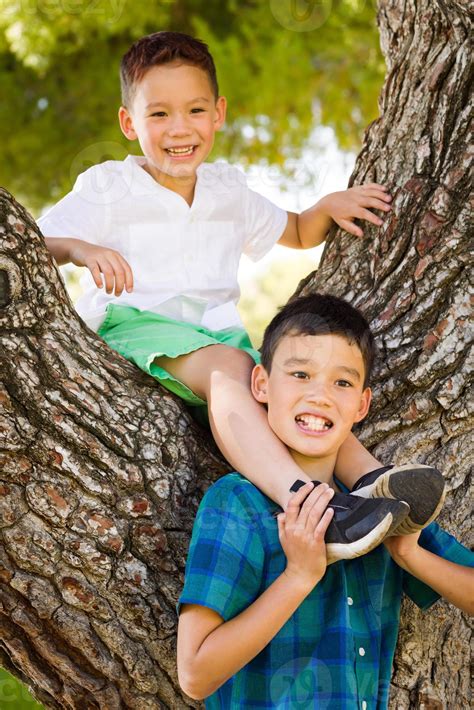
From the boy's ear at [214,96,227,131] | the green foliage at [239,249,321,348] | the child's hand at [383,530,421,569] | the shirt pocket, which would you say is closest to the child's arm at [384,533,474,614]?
the child's hand at [383,530,421,569]

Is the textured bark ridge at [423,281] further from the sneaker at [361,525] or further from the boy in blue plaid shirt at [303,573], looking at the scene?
the sneaker at [361,525]

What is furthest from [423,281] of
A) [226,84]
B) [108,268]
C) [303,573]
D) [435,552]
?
[226,84]

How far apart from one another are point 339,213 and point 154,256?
1.80 ft

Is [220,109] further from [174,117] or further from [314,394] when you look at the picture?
[314,394]

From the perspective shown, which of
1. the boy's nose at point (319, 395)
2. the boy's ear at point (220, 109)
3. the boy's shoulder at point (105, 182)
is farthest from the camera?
the boy's ear at point (220, 109)

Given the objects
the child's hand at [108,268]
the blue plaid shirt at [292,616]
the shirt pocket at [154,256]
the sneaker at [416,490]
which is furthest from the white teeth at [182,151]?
the sneaker at [416,490]

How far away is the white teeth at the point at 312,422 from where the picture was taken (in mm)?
2139

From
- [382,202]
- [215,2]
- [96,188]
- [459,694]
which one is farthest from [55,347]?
[215,2]

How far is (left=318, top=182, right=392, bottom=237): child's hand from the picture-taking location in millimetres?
2691

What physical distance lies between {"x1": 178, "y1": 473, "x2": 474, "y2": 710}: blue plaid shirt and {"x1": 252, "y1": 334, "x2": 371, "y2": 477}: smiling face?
16cm

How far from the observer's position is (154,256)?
9.42 feet

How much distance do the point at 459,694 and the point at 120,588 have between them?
0.85m

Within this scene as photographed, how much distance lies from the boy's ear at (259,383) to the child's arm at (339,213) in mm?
652

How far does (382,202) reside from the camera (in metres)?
2.69
